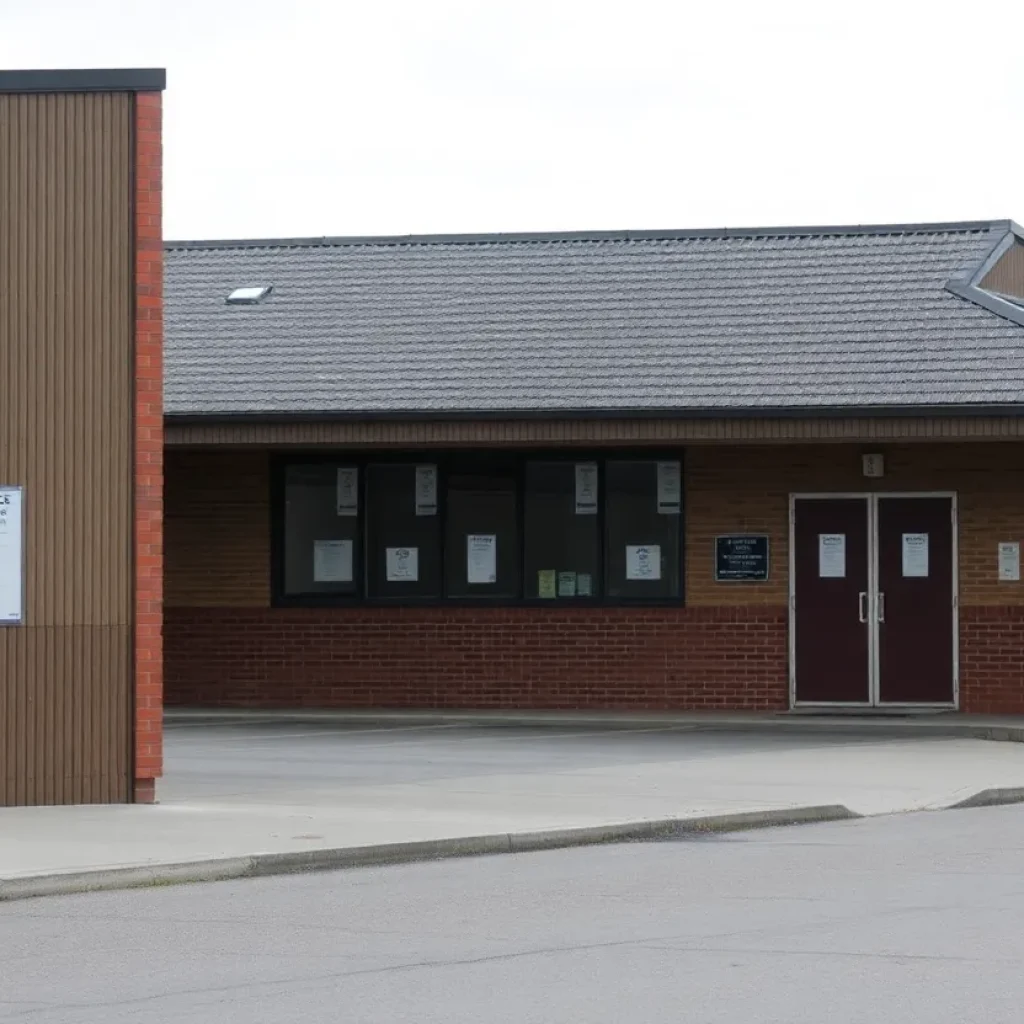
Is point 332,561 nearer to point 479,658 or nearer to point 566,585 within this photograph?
point 479,658

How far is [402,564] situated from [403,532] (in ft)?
1.15

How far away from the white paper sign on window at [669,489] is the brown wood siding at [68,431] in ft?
33.3

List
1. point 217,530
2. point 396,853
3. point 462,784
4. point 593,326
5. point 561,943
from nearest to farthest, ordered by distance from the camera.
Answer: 1. point 561,943
2. point 396,853
3. point 462,784
4. point 217,530
5. point 593,326

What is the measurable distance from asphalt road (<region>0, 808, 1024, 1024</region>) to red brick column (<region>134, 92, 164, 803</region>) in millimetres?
3167

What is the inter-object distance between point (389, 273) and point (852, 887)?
56.7 feet

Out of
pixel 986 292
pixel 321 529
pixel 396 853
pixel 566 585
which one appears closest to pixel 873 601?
pixel 566 585

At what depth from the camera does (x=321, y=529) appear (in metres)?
25.0

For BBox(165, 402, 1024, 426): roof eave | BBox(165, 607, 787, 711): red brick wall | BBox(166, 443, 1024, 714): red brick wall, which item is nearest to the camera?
BBox(165, 402, 1024, 426): roof eave

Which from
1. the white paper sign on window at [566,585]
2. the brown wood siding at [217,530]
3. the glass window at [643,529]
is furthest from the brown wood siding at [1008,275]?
the brown wood siding at [217,530]

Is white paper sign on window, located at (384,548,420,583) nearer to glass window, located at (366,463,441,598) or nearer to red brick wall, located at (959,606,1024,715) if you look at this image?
glass window, located at (366,463,441,598)

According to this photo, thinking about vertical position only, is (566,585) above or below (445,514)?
below

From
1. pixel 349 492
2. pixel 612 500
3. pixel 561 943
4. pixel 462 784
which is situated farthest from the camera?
pixel 349 492

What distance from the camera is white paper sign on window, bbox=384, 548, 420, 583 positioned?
2470 cm

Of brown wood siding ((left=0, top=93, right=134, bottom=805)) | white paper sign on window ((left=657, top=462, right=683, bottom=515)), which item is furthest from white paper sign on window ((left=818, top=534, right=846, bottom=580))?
brown wood siding ((left=0, top=93, right=134, bottom=805))
